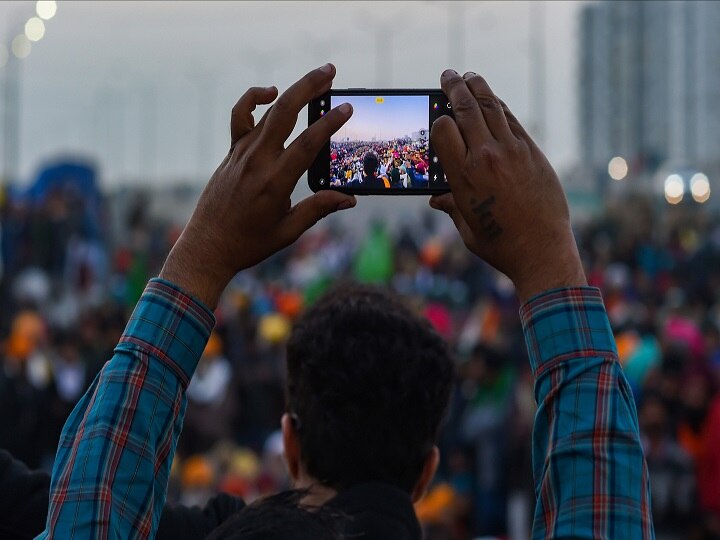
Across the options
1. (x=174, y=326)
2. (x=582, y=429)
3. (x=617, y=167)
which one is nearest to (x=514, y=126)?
(x=582, y=429)

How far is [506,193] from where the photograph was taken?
1521 mm

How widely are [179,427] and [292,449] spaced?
32 cm

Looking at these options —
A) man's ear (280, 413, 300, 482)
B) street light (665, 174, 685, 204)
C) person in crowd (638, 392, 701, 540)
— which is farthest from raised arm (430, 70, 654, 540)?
street light (665, 174, 685, 204)

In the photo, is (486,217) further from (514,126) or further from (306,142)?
(306,142)

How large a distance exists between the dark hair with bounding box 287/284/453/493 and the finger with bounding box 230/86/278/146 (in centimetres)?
38

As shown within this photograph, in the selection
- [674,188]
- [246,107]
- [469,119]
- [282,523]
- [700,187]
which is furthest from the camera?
[700,187]

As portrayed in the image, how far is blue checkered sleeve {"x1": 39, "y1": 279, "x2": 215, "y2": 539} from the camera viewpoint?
1.47 metres

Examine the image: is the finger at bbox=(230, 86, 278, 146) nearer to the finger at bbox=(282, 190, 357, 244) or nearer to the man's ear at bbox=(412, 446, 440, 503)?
the finger at bbox=(282, 190, 357, 244)

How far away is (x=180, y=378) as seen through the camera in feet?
5.10

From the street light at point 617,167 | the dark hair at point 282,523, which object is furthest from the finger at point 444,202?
the street light at point 617,167

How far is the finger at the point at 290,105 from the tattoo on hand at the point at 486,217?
0.25m

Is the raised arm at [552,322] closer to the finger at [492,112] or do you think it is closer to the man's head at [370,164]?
the finger at [492,112]

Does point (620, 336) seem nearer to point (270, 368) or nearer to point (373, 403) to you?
point (270, 368)

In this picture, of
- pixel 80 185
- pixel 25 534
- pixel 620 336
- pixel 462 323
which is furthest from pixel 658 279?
pixel 25 534
